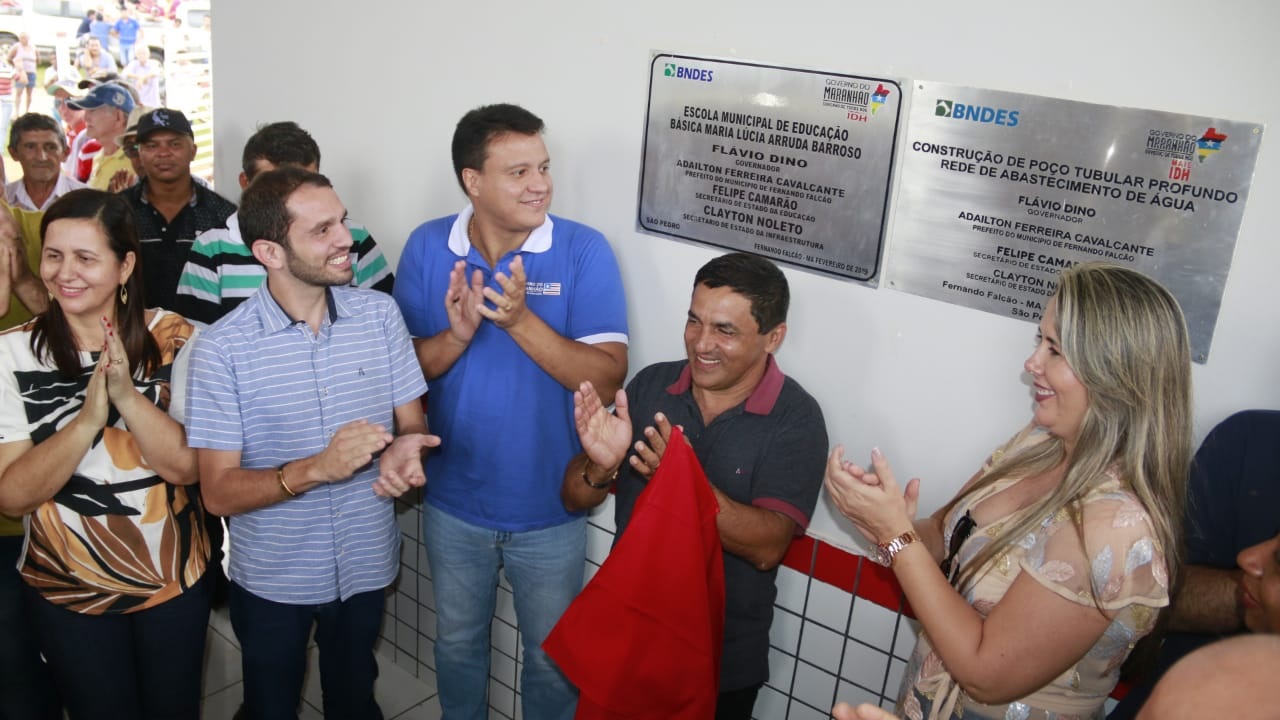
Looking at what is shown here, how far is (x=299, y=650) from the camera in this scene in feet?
8.67

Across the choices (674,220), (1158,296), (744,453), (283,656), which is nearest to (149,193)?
(283,656)

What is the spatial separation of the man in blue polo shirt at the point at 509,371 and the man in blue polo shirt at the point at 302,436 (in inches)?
7.0

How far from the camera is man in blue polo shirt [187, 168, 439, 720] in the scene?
7.55 feet

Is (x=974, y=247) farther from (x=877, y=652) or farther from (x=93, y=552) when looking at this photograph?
(x=93, y=552)

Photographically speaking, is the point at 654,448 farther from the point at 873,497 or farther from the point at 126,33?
the point at 126,33

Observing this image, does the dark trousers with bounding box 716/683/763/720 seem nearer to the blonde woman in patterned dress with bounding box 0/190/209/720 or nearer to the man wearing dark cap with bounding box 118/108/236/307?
the blonde woman in patterned dress with bounding box 0/190/209/720

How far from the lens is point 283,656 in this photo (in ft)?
8.59

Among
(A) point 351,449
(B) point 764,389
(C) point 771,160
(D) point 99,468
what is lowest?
(D) point 99,468

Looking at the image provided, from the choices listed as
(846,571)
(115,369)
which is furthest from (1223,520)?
(115,369)

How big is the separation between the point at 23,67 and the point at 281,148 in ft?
→ 25.7

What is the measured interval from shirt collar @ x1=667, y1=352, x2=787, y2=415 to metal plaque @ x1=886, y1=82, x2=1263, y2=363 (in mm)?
380

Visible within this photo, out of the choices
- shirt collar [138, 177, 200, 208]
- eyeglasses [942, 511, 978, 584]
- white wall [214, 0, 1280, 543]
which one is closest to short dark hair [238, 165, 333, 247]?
white wall [214, 0, 1280, 543]

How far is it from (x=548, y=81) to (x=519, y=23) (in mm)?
230

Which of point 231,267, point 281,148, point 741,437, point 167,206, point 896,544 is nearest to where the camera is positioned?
point 896,544
